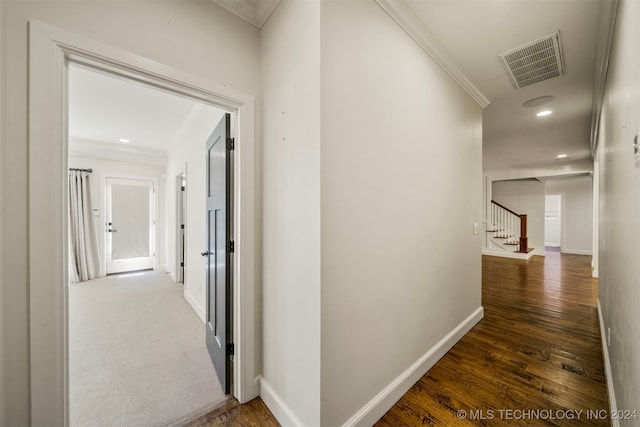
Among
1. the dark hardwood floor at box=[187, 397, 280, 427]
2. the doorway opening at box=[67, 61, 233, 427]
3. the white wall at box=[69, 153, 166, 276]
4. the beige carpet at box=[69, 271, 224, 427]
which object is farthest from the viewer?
the white wall at box=[69, 153, 166, 276]

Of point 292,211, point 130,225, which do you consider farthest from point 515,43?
point 130,225

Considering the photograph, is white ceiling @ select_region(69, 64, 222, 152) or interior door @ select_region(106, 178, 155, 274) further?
interior door @ select_region(106, 178, 155, 274)

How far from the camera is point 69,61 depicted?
44.3 inches

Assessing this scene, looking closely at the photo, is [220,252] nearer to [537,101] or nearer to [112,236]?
[537,101]

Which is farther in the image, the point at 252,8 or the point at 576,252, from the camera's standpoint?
the point at 576,252

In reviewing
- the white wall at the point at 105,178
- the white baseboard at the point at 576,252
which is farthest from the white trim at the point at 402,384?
the white baseboard at the point at 576,252

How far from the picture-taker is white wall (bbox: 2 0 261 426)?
0.96 metres

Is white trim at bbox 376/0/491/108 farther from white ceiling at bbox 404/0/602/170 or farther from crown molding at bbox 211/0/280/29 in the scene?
crown molding at bbox 211/0/280/29

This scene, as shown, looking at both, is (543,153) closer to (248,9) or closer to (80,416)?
(248,9)

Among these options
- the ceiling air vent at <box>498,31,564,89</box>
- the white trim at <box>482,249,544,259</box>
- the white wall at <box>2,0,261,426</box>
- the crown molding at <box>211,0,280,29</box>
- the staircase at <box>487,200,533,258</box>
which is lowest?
the white trim at <box>482,249,544,259</box>

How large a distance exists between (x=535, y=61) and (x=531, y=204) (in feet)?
24.4

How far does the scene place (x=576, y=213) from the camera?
7.96 m

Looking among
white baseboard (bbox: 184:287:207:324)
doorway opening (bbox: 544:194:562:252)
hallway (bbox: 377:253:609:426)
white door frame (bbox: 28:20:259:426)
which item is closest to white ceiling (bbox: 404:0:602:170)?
white door frame (bbox: 28:20:259:426)

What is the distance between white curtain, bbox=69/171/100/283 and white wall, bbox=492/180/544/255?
1162cm
